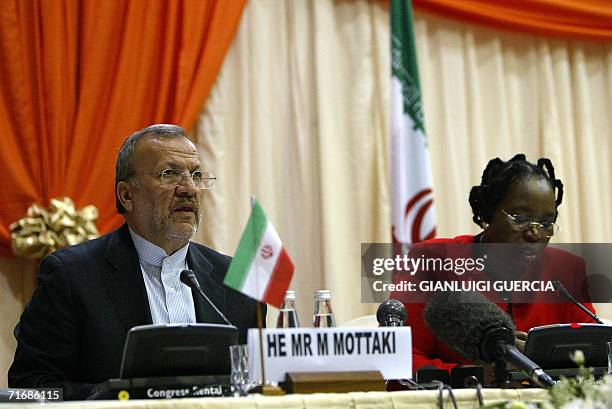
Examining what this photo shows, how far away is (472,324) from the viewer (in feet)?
7.33

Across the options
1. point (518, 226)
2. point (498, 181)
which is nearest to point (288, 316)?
point (518, 226)

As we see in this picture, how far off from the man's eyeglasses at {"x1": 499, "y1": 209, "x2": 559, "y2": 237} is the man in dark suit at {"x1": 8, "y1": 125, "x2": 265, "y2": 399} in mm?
915

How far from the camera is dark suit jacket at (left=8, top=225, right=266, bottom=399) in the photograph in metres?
2.77

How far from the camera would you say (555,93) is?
17.4 feet

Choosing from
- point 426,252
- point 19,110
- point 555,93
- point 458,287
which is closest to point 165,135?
point 426,252

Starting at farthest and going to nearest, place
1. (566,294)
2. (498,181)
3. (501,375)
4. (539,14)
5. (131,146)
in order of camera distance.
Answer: (539,14) < (498,181) < (131,146) < (566,294) < (501,375)

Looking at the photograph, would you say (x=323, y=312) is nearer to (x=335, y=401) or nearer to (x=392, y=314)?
(x=392, y=314)

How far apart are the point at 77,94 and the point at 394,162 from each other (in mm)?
1567

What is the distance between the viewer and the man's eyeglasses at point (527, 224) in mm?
3199

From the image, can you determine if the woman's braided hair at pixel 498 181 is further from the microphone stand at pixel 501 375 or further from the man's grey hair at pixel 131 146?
the microphone stand at pixel 501 375

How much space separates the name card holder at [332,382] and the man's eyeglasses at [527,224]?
1.33 meters

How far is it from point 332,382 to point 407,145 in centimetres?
298

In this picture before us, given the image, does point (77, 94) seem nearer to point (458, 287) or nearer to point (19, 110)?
point (19, 110)

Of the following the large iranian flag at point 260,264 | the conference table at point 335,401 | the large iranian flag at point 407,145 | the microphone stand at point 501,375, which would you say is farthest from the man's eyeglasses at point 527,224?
the large iranian flag at point 407,145
